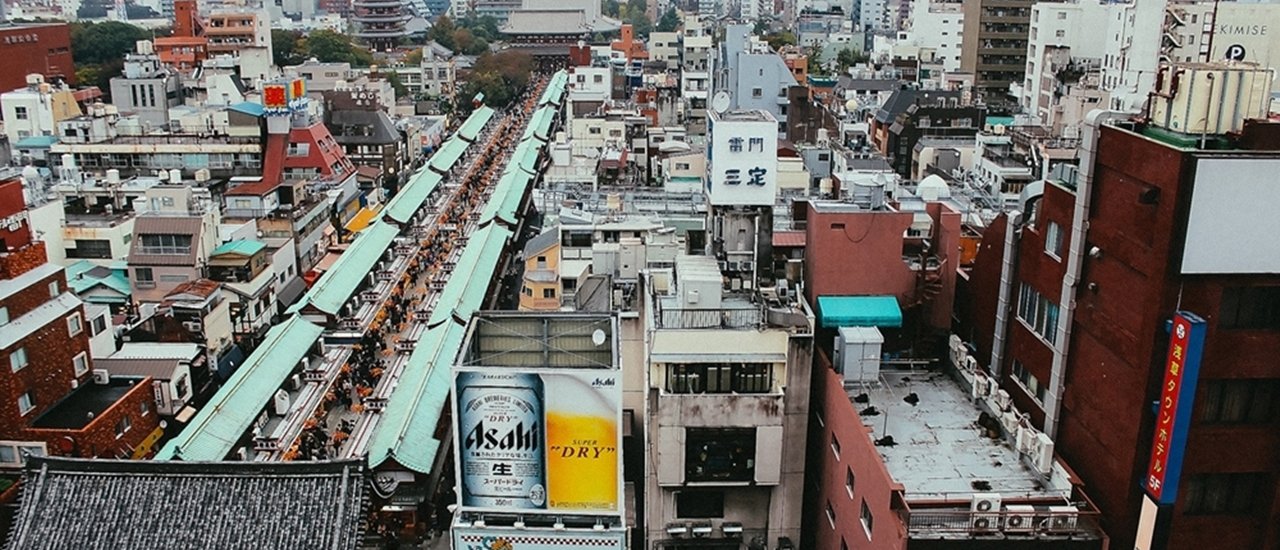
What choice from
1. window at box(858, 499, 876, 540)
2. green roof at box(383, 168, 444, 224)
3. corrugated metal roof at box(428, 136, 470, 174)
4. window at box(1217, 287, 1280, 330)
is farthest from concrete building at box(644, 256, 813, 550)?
corrugated metal roof at box(428, 136, 470, 174)

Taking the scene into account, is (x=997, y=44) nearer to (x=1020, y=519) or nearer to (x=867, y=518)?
(x=867, y=518)

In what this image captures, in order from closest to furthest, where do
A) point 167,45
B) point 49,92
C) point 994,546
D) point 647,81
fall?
1. point 994,546
2. point 49,92
3. point 647,81
4. point 167,45

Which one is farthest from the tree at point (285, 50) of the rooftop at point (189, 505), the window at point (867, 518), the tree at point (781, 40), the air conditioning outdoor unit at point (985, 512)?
the air conditioning outdoor unit at point (985, 512)

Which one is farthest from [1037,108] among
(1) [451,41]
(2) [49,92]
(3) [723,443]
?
(1) [451,41]

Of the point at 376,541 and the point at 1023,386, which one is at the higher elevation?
the point at 1023,386

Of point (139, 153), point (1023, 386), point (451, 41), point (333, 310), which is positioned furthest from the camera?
point (451, 41)

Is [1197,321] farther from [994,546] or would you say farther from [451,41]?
[451,41]

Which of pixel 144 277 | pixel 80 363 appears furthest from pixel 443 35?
pixel 80 363
